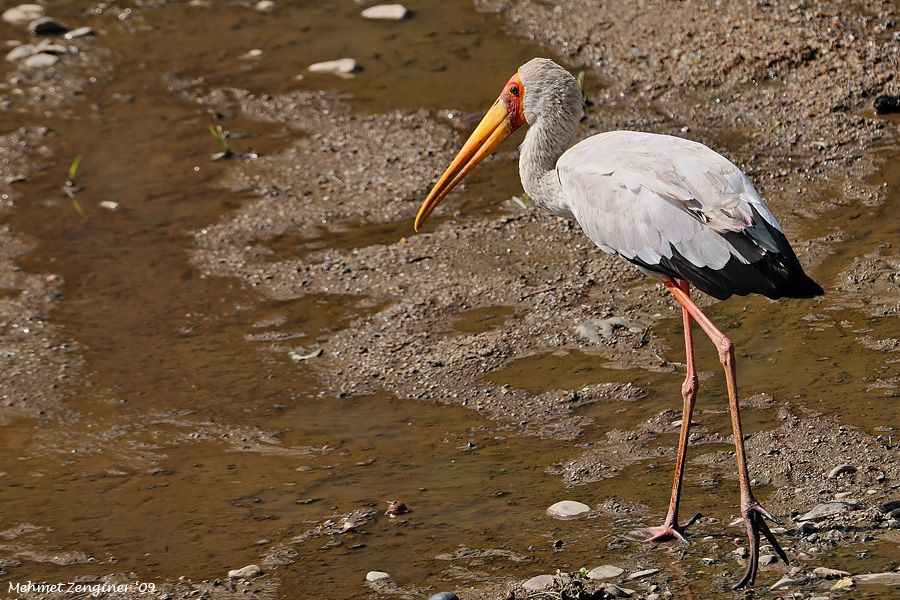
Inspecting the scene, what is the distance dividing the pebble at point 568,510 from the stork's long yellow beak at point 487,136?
1903mm

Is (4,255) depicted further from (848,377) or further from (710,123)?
(848,377)

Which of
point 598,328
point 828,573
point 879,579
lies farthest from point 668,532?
point 598,328

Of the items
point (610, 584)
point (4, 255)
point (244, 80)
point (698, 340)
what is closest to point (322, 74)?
point (244, 80)

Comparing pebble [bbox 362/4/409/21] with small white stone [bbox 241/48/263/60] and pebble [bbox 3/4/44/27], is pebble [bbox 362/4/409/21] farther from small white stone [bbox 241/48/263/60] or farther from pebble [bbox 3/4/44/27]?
pebble [bbox 3/4/44/27]

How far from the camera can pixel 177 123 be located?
364 inches

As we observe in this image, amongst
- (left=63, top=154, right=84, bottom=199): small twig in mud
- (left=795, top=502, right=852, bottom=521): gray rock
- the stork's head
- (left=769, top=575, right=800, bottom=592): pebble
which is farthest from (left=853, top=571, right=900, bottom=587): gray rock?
(left=63, top=154, right=84, bottom=199): small twig in mud

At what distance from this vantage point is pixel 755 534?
4223 millimetres

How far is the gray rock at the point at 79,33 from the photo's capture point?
10.6m

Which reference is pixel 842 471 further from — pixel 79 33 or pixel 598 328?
pixel 79 33

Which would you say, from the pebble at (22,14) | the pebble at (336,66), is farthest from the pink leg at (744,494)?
the pebble at (22,14)

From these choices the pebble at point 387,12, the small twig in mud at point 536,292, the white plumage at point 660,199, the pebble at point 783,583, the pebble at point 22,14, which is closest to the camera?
the pebble at point 783,583

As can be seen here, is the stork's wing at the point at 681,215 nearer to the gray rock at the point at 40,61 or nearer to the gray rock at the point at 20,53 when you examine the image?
the gray rock at the point at 40,61

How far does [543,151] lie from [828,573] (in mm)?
2447

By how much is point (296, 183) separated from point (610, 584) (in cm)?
474
